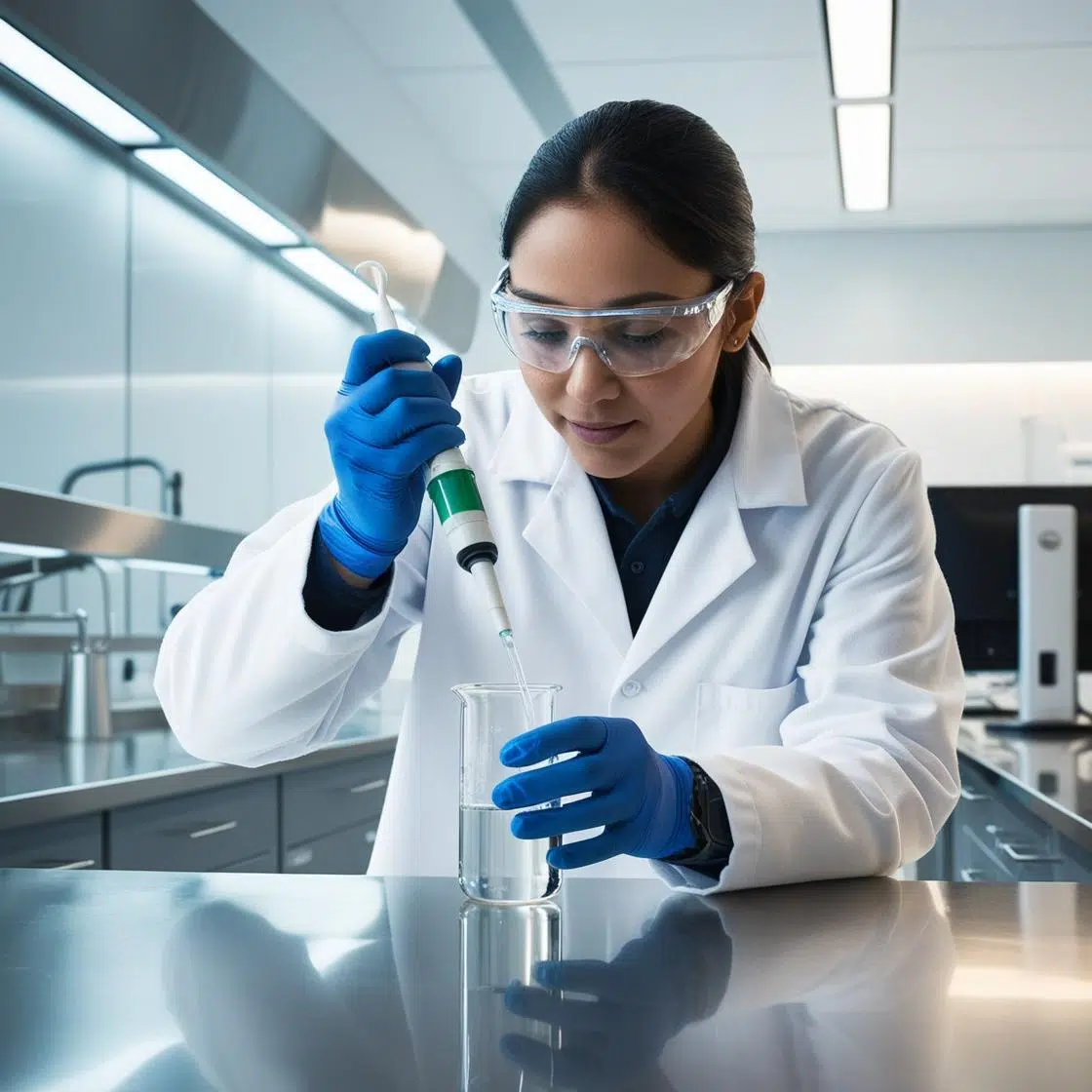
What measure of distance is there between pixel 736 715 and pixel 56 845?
3.96ft

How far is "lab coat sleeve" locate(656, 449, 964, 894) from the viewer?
3.47ft

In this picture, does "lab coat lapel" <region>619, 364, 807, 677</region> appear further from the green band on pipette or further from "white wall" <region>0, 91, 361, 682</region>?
"white wall" <region>0, 91, 361, 682</region>

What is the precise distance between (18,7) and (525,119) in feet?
12.7

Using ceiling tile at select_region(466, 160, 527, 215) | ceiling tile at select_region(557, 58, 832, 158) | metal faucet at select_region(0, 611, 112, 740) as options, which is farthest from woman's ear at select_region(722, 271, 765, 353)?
ceiling tile at select_region(466, 160, 527, 215)

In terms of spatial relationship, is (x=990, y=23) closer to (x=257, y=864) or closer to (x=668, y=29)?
(x=668, y=29)

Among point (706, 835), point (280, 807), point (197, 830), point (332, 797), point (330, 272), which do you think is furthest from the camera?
point (332, 797)

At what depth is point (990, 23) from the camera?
13.8 ft

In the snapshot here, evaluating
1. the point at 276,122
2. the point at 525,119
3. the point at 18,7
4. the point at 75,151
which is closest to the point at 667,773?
the point at 18,7

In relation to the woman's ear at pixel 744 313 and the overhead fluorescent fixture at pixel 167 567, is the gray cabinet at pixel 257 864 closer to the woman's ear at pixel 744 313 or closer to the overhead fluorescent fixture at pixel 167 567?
the overhead fluorescent fixture at pixel 167 567

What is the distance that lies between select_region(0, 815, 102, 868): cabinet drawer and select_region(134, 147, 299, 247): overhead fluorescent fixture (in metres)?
1.07

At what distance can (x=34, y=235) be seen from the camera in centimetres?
299

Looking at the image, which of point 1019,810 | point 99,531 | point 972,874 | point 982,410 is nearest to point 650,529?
point 99,531

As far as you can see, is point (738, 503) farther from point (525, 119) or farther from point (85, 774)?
point (525, 119)

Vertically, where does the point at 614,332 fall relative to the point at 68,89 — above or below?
below
